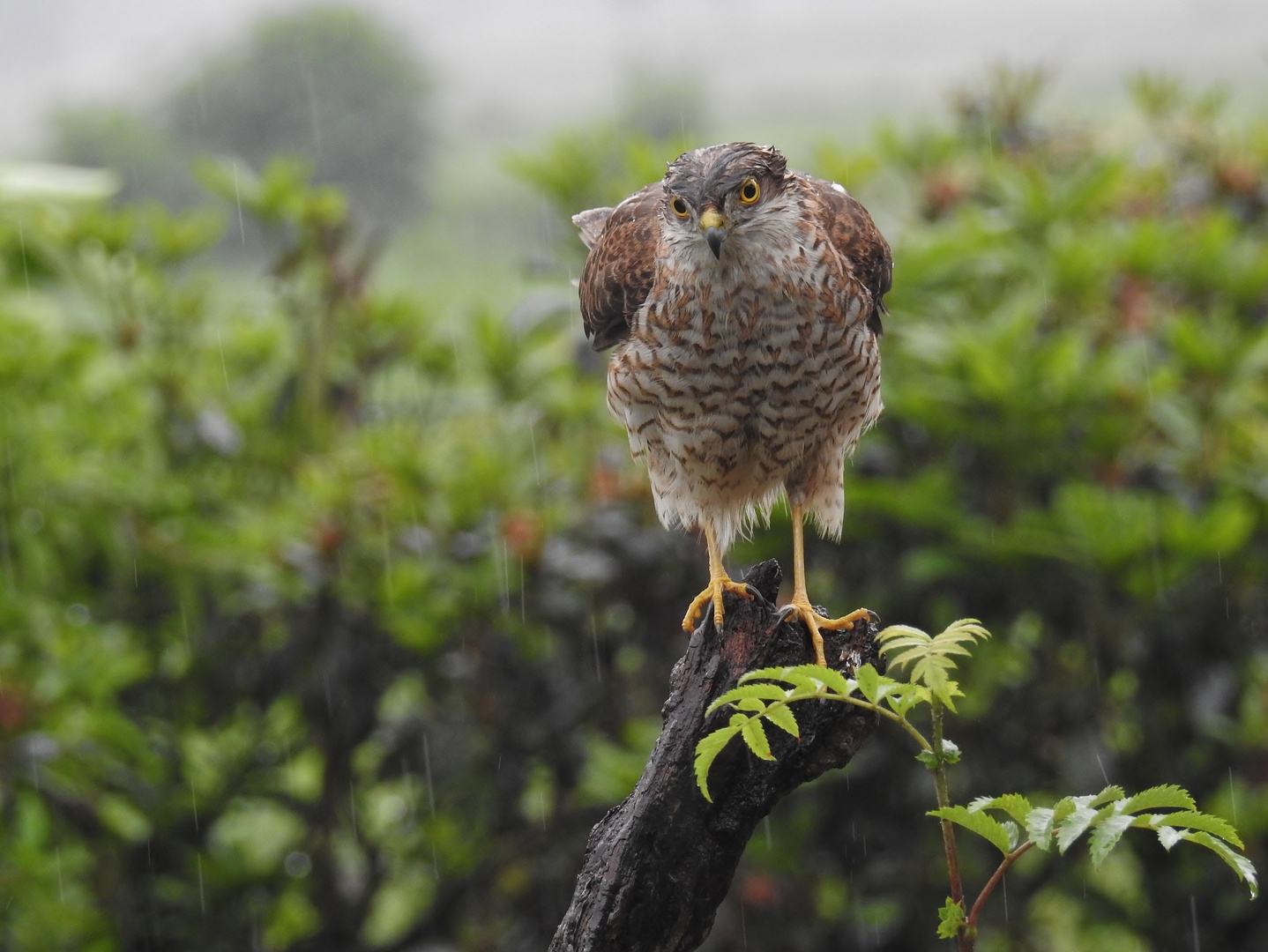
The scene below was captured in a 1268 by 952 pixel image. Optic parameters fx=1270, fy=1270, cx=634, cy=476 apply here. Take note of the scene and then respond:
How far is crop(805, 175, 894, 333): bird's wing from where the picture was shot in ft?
8.01

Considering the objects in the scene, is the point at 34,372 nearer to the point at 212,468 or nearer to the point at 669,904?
the point at 212,468

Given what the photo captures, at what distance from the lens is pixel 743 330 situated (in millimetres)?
2273

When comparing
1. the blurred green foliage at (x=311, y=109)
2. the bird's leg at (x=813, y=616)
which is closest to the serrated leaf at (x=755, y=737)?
the bird's leg at (x=813, y=616)

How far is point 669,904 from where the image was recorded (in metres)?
1.62

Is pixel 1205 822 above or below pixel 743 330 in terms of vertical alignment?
below

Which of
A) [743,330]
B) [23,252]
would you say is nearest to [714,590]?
[743,330]

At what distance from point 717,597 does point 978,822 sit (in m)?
0.93

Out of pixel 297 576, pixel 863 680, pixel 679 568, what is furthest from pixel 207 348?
pixel 863 680

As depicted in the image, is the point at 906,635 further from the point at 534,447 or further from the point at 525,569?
the point at 534,447

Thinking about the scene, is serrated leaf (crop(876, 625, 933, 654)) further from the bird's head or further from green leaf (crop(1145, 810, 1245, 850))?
the bird's head

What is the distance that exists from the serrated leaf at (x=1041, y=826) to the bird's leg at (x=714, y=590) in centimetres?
70

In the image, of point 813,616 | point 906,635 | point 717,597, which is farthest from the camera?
point 813,616

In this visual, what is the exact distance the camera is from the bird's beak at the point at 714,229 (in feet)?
7.12

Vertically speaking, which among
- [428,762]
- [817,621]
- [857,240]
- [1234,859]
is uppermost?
[857,240]
